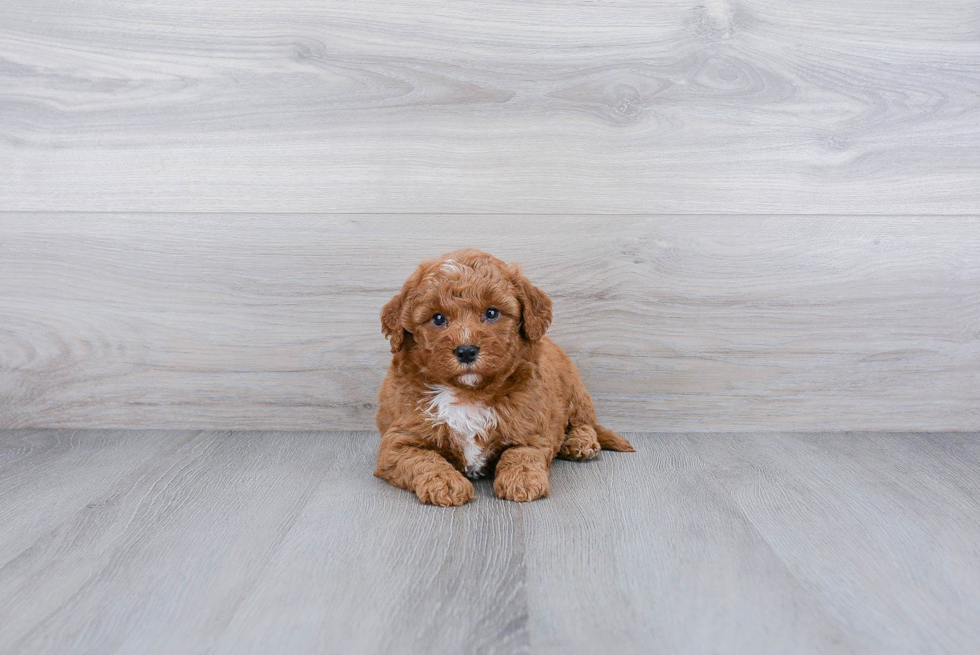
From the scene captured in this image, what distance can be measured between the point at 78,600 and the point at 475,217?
1159 millimetres

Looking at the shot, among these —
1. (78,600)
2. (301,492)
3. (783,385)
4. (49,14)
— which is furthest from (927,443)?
(49,14)

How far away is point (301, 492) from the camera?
4.49 feet

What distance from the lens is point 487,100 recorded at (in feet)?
5.68

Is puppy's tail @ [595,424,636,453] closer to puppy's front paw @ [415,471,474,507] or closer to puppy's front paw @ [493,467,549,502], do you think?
puppy's front paw @ [493,467,549,502]

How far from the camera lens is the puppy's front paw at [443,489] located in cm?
126

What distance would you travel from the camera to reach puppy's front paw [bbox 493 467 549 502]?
1.30 meters

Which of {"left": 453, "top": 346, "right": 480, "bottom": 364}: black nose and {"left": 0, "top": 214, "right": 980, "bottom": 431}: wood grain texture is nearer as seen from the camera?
{"left": 453, "top": 346, "right": 480, "bottom": 364}: black nose

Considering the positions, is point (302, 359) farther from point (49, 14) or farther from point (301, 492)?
point (49, 14)

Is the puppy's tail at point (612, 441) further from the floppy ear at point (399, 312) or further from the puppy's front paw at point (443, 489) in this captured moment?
the floppy ear at point (399, 312)

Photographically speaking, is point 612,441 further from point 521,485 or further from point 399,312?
point 399,312

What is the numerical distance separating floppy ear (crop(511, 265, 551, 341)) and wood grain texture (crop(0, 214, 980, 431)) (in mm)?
A: 371

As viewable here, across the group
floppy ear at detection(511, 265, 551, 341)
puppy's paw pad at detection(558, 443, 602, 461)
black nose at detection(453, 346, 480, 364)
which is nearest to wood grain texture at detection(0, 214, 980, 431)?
puppy's paw pad at detection(558, 443, 602, 461)

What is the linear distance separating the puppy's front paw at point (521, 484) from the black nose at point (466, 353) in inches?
9.2

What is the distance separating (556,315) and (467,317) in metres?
0.50
